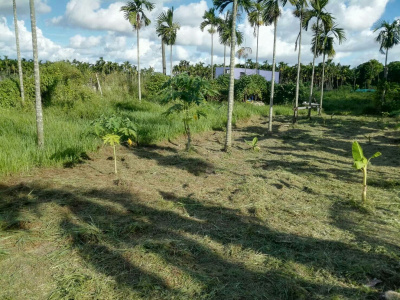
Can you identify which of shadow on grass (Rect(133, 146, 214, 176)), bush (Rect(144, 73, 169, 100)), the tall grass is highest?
bush (Rect(144, 73, 169, 100))

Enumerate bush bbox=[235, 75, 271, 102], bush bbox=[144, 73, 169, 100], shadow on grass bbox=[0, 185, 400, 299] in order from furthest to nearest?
1. bush bbox=[235, 75, 271, 102]
2. bush bbox=[144, 73, 169, 100]
3. shadow on grass bbox=[0, 185, 400, 299]

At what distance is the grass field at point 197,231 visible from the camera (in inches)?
113

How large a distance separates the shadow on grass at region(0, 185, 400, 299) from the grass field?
0.01m

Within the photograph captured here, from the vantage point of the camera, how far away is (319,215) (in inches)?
178

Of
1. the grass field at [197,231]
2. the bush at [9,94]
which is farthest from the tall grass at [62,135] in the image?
the bush at [9,94]

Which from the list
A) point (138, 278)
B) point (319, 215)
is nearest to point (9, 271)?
point (138, 278)

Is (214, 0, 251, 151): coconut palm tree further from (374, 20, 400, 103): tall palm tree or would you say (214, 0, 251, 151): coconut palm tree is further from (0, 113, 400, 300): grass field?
(374, 20, 400, 103): tall palm tree

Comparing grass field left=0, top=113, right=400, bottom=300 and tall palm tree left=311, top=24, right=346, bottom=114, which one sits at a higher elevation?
tall palm tree left=311, top=24, right=346, bottom=114

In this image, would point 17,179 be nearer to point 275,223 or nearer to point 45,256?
point 45,256

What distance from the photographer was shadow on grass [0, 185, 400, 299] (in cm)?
285

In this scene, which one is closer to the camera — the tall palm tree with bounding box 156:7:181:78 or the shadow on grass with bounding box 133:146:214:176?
the shadow on grass with bounding box 133:146:214:176

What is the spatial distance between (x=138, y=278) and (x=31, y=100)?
13.2 meters

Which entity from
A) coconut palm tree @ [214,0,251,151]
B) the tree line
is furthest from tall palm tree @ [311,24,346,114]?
coconut palm tree @ [214,0,251,151]

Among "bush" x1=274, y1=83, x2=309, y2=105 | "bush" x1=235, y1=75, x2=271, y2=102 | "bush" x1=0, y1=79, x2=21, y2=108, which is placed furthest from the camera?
"bush" x1=274, y1=83, x2=309, y2=105
